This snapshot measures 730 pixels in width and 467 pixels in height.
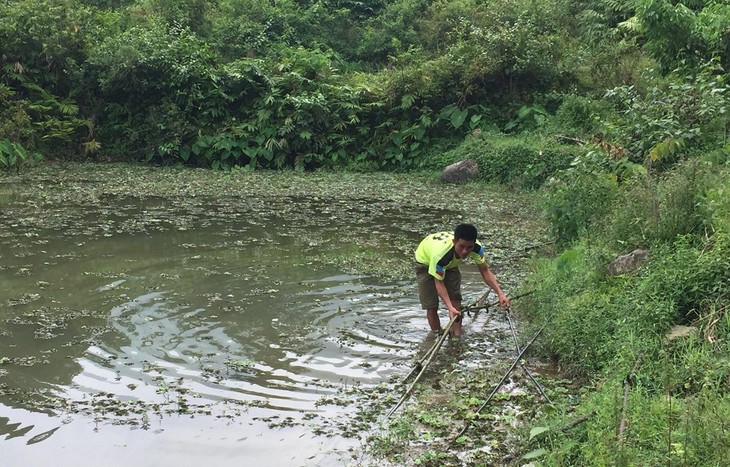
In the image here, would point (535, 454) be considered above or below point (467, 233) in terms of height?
below

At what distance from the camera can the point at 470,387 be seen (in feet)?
17.5

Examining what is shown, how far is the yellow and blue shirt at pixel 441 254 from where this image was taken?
6273 millimetres

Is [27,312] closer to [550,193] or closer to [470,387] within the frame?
[470,387]

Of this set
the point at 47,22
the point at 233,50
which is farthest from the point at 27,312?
the point at 233,50

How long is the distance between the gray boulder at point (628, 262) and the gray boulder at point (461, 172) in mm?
10835

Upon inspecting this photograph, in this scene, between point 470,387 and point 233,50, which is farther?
point 233,50

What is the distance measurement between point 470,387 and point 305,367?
53.8 inches

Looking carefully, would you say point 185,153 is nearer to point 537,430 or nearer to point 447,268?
point 447,268

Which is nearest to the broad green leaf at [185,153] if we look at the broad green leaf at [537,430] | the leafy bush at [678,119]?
the leafy bush at [678,119]

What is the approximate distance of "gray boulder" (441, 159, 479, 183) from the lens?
672 inches

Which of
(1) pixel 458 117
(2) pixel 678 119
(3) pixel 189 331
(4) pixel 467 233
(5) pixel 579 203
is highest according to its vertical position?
(1) pixel 458 117

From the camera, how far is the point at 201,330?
21.8 ft

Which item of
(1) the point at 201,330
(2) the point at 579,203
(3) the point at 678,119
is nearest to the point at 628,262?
(2) the point at 579,203

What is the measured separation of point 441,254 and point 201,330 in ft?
7.74
